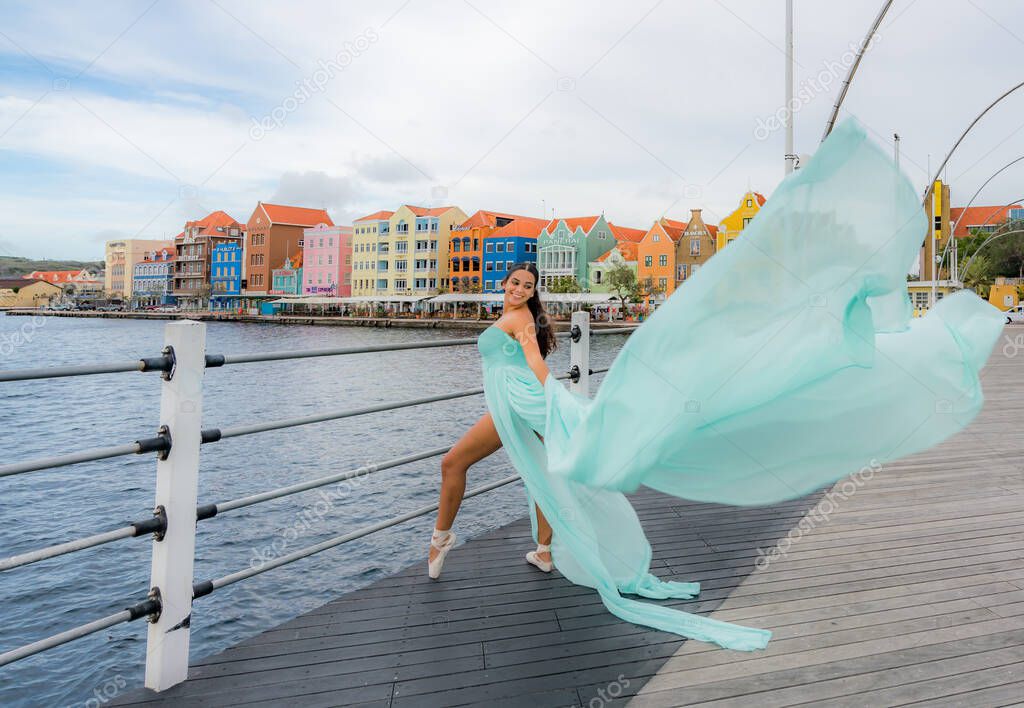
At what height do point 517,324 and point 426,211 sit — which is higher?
point 426,211

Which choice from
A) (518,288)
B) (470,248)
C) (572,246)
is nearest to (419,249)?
(470,248)

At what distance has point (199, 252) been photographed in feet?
361

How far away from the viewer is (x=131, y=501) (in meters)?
12.8

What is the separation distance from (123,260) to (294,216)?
5531cm

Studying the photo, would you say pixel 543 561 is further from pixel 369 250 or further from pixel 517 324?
pixel 369 250

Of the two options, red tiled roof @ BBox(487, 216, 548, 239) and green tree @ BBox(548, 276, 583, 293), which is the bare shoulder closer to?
green tree @ BBox(548, 276, 583, 293)

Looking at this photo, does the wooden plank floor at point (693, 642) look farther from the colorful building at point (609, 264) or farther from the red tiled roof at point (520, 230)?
the red tiled roof at point (520, 230)

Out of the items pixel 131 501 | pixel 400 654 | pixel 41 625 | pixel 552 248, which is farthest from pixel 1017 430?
pixel 552 248

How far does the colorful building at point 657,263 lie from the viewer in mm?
69562

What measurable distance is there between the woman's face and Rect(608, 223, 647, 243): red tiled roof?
245 ft

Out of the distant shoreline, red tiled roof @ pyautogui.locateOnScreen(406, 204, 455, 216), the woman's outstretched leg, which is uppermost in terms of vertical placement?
red tiled roof @ pyautogui.locateOnScreen(406, 204, 455, 216)

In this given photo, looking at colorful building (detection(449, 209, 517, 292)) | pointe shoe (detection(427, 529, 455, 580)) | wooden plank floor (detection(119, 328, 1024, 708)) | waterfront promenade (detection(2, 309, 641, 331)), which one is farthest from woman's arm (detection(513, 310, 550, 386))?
colorful building (detection(449, 209, 517, 292))

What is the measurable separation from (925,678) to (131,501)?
13012 mm

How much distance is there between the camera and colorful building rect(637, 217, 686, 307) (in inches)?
2739
